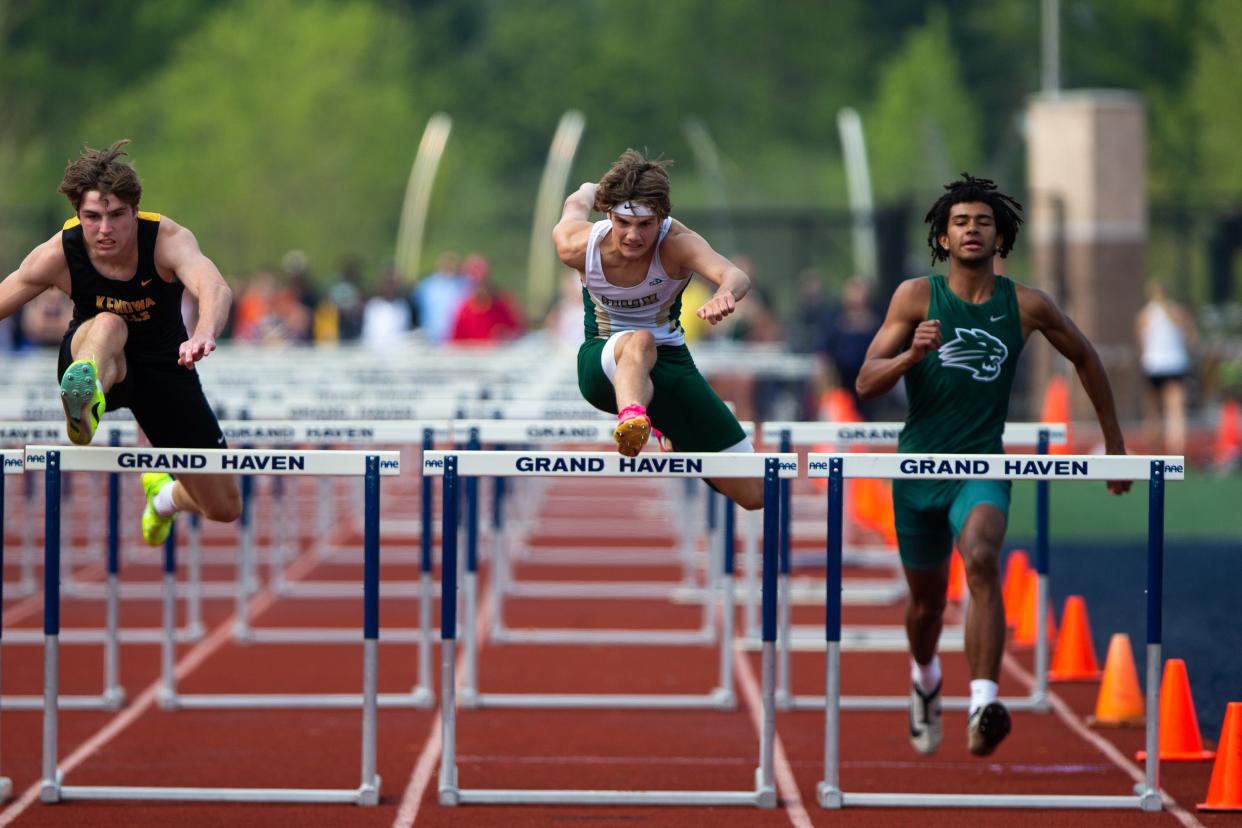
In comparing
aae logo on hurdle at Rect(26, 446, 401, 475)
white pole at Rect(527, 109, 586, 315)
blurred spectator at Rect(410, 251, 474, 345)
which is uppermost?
white pole at Rect(527, 109, 586, 315)

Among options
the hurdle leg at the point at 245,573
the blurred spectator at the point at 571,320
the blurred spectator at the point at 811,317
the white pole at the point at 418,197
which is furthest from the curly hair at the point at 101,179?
the white pole at the point at 418,197

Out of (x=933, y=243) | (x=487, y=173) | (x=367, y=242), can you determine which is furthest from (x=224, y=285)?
(x=487, y=173)

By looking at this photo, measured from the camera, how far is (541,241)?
157 feet

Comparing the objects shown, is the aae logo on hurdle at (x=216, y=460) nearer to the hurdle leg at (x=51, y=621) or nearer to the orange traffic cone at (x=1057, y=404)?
the hurdle leg at (x=51, y=621)

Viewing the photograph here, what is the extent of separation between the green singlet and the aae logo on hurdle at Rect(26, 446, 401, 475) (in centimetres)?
200

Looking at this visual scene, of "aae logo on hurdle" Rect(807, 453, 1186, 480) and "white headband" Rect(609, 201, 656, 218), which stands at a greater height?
"white headband" Rect(609, 201, 656, 218)

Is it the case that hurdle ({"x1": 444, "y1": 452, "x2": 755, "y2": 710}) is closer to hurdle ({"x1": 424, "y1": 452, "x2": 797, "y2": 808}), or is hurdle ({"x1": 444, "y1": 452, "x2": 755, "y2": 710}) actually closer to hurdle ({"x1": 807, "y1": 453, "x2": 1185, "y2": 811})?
hurdle ({"x1": 424, "y1": 452, "x2": 797, "y2": 808})

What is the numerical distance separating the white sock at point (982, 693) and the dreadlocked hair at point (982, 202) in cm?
160

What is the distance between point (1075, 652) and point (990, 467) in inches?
144

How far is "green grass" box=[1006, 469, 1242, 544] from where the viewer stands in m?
17.2

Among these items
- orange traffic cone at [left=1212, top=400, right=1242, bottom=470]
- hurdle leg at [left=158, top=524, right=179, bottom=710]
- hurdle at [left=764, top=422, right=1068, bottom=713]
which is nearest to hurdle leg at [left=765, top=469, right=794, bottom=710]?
hurdle at [left=764, top=422, right=1068, bottom=713]

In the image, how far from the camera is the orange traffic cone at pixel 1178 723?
852cm

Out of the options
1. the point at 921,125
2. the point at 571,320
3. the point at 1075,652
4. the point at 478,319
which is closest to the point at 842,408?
the point at 571,320

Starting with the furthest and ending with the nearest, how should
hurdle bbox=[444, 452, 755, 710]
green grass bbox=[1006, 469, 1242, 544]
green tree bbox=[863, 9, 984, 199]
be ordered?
green tree bbox=[863, 9, 984, 199]
green grass bbox=[1006, 469, 1242, 544]
hurdle bbox=[444, 452, 755, 710]
